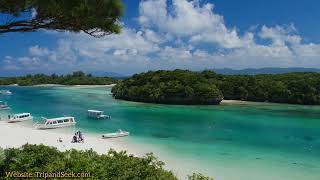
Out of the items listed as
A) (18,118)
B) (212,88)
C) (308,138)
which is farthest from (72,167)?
(212,88)

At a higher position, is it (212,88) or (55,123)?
(212,88)

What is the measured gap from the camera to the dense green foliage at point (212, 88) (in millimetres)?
68738

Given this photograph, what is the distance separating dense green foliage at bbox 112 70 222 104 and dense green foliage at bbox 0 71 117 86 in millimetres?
76144

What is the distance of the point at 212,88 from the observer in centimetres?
6862

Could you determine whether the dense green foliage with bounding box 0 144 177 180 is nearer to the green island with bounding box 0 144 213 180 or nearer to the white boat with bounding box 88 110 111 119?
the green island with bounding box 0 144 213 180

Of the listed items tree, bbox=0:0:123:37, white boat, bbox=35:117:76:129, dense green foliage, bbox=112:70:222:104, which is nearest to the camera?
tree, bbox=0:0:123:37

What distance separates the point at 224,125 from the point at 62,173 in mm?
33549

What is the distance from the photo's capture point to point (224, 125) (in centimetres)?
4125

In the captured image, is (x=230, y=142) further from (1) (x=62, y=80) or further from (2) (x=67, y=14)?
(1) (x=62, y=80)

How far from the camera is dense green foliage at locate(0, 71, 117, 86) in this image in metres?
152

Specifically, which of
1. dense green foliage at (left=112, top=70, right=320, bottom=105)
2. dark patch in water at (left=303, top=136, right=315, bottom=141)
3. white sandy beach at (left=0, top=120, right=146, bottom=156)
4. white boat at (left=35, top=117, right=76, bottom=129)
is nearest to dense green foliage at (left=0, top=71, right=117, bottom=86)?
dense green foliage at (left=112, top=70, right=320, bottom=105)

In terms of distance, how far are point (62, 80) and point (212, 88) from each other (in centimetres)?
10278

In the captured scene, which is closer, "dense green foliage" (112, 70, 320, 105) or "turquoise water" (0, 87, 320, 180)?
"turquoise water" (0, 87, 320, 180)

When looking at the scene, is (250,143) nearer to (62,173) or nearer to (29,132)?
(29,132)
